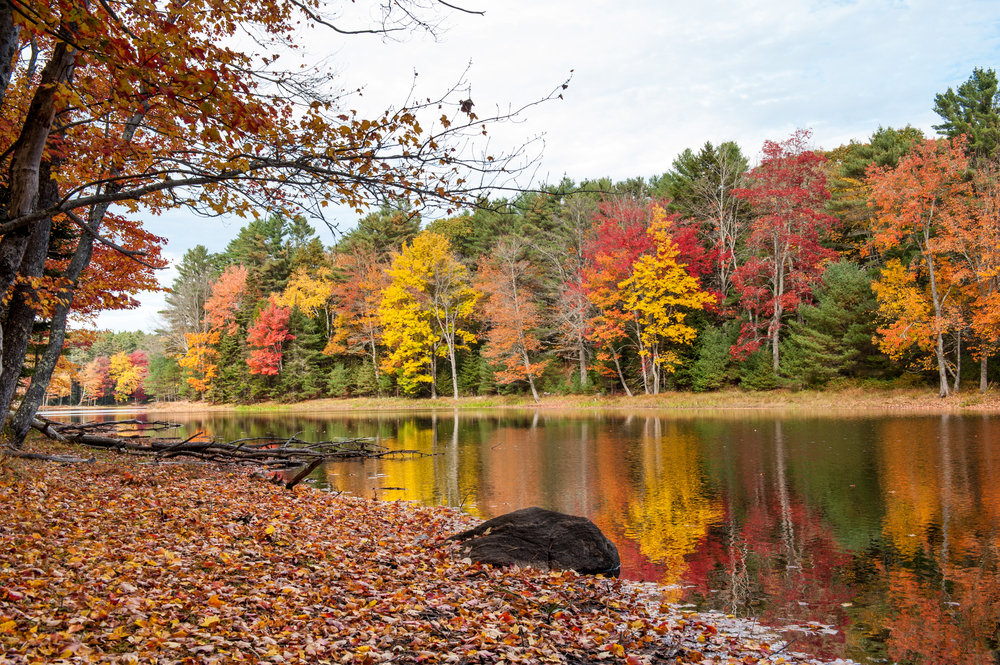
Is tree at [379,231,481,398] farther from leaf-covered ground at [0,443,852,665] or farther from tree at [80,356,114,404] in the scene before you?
tree at [80,356,114,404]

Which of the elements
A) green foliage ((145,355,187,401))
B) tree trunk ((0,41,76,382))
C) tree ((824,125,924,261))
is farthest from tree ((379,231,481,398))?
tree trunk ((0,41,76,382))

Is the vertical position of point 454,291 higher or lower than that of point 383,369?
higher

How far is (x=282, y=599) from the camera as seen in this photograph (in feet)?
15.1

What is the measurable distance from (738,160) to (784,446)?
24.5 meters

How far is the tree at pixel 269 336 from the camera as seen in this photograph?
46.8 metres

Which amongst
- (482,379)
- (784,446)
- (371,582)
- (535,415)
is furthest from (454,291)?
(371,582)

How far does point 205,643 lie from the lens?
3625mm

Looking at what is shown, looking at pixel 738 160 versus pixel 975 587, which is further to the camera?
pixel 738 160

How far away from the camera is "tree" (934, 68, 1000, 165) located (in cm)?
2978

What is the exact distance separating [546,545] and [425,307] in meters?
33.5

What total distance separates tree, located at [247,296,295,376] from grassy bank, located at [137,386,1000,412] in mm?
9888

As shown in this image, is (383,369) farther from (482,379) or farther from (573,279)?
(573,279)

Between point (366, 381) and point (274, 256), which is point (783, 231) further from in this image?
point (274, 256)

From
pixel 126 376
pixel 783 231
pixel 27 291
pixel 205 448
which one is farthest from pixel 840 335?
pixel 126 376
